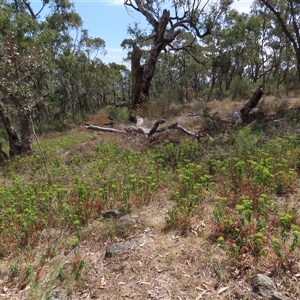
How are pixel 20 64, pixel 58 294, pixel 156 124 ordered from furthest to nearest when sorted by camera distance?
pixel 156 124 → pixel 20 64 → pixel 58 294

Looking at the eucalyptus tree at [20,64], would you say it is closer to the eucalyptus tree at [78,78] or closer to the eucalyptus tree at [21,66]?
the eucalyptus tree at [21,66]

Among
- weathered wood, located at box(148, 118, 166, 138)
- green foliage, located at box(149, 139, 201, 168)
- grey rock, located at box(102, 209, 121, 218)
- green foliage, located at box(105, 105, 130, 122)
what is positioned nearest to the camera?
grey rock, located at box(102, 209, 121, 218)

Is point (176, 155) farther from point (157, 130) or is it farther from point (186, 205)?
point (157, 130)

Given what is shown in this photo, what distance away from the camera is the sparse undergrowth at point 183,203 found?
2748 millimetres

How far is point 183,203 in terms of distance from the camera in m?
3.56

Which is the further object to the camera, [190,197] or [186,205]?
[186,205]

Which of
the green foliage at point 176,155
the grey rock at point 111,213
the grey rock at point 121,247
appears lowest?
the grey rock at point 121,247

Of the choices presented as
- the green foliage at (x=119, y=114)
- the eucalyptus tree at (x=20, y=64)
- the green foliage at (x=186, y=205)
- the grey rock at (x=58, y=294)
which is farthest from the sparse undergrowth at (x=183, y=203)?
the green foliage at (x=119, y=114)

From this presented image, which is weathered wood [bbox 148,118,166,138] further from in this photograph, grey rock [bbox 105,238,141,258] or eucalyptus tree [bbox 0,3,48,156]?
grey rock [bbox 105,238,141,258]

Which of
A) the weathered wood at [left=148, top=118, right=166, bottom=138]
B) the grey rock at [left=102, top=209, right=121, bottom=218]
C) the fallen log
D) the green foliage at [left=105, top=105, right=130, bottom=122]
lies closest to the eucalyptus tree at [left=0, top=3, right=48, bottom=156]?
the fallen log

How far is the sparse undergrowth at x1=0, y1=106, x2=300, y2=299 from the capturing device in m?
2.75

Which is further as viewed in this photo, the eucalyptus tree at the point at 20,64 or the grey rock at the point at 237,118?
the grey rock at the point at 237,118

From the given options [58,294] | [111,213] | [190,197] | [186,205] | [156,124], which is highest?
[156,124]

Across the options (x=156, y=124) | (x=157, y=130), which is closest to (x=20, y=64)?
(x=156, y=124)
